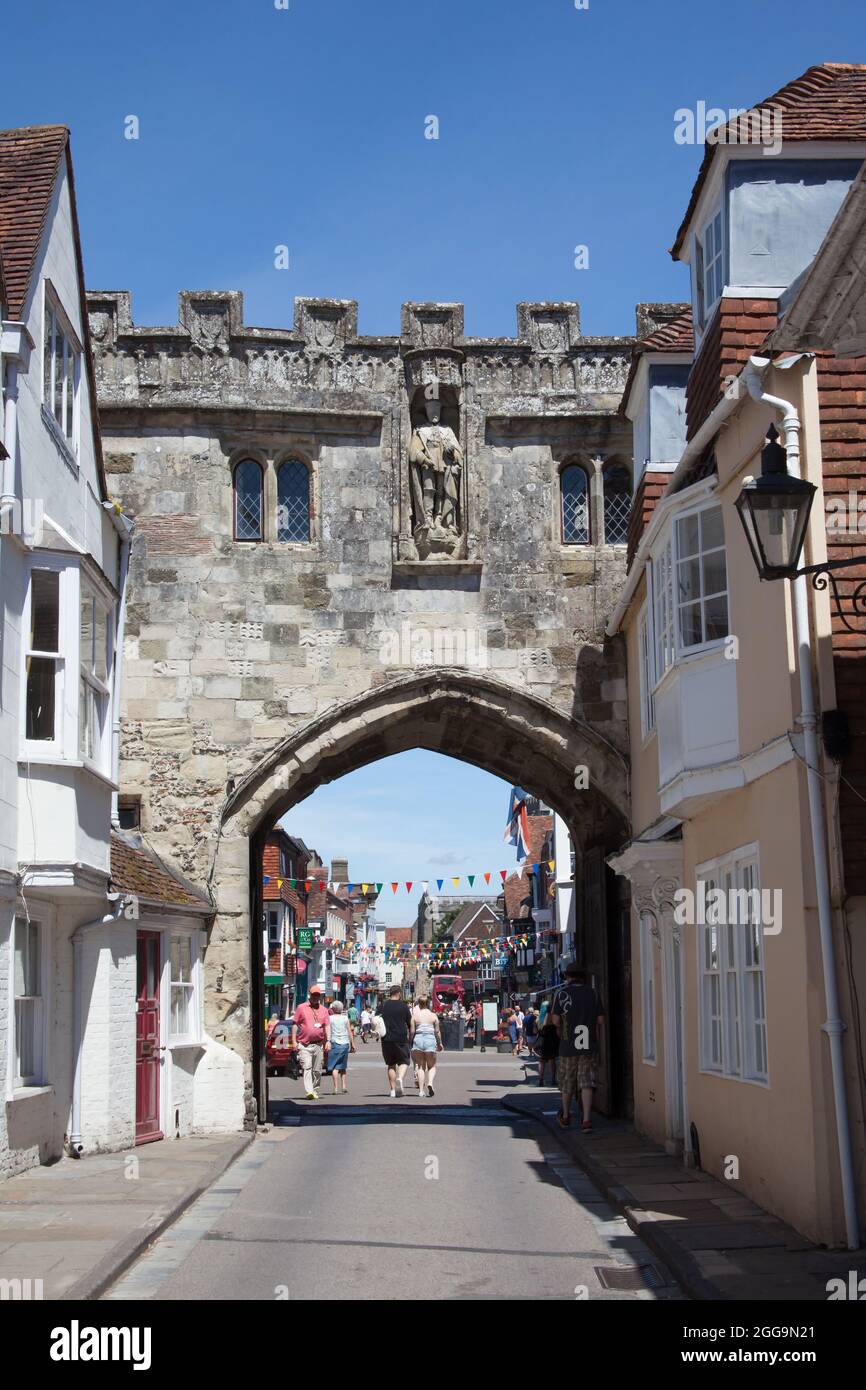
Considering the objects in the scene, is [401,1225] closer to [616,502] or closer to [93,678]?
[93,678]

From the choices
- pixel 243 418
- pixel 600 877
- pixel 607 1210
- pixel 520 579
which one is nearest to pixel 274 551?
pixel 243 418

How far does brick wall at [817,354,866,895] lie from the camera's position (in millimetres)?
9328

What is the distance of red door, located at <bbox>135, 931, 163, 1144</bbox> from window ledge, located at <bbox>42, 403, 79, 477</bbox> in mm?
4670

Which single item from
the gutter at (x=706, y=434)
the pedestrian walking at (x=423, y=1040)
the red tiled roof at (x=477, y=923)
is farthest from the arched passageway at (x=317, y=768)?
the red tiled roof at (x=477, y=923)

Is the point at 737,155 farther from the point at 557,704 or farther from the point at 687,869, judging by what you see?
the point at 557,704

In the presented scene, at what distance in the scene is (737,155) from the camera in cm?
1300

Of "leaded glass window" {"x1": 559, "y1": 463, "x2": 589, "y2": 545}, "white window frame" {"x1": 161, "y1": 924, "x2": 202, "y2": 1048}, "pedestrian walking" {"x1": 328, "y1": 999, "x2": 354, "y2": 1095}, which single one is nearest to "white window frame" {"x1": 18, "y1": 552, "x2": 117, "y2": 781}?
"white window frame" {"x1": 161, "y1": 924, "x2": 202, "y2": 1048}

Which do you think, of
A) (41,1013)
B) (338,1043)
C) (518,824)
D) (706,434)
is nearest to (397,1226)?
(41,1013)

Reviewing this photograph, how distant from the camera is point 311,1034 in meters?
23.4

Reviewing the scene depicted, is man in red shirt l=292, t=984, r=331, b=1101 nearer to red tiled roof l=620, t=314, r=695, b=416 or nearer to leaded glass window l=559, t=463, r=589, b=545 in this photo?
leaded glass window l=559, t=463, r=589, b=545

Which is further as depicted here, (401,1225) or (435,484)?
(435,484)

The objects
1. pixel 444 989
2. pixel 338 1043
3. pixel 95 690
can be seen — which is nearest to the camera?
pixel 95 690

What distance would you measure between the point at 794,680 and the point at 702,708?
2.33 metres

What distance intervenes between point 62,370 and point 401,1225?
25.8 ft
